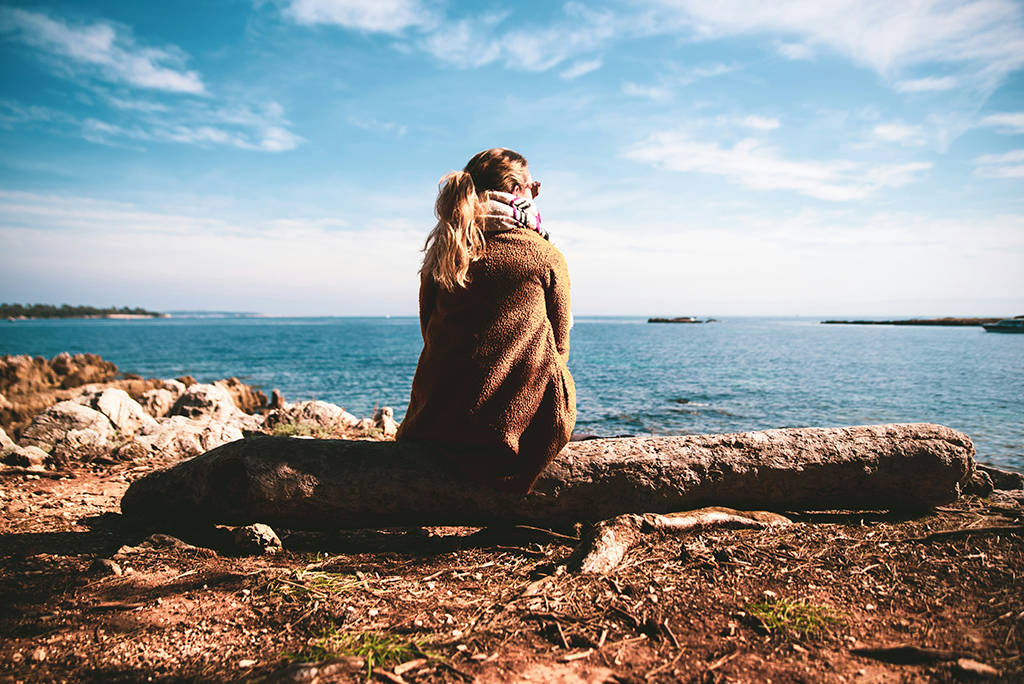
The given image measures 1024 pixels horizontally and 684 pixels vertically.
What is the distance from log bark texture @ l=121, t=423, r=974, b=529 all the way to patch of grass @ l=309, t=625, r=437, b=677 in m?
1.21

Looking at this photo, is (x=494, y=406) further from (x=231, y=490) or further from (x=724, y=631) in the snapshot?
(x=231, y=490)

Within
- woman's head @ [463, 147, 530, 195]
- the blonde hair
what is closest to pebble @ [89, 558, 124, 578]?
the blonde hair

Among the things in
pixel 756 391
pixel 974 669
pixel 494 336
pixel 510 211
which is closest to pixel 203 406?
pixel 494 336

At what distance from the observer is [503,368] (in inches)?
128

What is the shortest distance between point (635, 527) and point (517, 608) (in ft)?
3.93

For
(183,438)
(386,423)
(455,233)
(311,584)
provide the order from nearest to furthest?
(311,584)
(455,233)
(183,438)
(386,423)

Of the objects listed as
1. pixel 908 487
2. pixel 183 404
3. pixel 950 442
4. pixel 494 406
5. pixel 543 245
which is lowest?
pixel 183 404

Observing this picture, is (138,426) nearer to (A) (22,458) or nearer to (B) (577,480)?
(A) (22,458)

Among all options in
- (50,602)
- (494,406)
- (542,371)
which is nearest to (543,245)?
(542,371)

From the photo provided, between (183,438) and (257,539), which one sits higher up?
(257,539)

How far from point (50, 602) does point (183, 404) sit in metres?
11.4

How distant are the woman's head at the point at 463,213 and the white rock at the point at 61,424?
637cm

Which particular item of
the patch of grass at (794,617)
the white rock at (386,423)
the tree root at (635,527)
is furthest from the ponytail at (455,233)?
the white rock at (386,423)

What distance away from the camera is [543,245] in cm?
344
